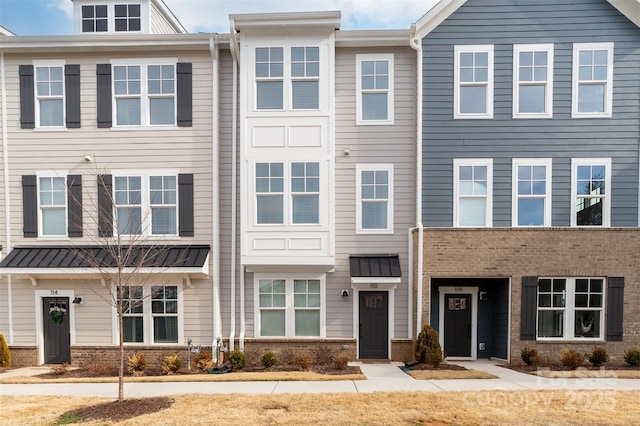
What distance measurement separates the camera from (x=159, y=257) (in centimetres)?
1057

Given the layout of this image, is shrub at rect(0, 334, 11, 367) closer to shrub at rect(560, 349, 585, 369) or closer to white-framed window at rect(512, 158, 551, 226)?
white-framed window at rect(512, 158, 551, 226)

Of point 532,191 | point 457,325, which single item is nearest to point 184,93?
point 532,191

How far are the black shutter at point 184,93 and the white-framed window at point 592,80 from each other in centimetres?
1120

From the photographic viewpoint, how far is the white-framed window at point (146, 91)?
1106 centimetres

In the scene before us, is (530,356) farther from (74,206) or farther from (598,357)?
(74,206)

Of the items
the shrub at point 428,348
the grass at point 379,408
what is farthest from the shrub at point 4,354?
the shrub at point 428,348

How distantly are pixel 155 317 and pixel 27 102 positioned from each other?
7476 millimetres

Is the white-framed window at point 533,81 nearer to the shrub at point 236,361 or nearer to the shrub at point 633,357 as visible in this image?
the shrub at point 633,357

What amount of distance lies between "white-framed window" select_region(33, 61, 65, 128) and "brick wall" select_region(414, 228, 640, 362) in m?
11.5

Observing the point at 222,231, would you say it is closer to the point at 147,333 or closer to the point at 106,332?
the point at 147,333

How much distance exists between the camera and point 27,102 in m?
11.1

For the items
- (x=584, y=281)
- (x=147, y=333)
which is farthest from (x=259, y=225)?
(x=584, y=281)

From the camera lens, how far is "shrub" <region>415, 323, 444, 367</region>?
9.91 m

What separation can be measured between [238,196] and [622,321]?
37.7 feet
